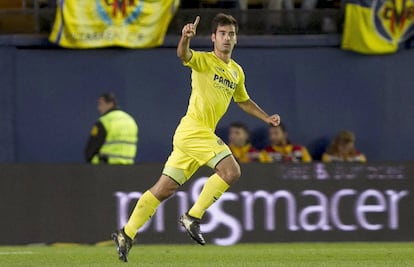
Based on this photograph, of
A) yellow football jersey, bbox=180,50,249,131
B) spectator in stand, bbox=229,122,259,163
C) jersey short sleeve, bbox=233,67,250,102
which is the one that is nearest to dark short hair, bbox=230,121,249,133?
spectator in stand, bbox=229,122,259,163

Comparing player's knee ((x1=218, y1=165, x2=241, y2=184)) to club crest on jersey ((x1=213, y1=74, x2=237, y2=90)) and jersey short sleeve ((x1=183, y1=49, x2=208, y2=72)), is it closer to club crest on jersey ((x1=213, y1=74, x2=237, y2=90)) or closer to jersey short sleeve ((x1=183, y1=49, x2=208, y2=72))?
club crest on jersey ((x1=213, y1=74, x2=237, y2=90))

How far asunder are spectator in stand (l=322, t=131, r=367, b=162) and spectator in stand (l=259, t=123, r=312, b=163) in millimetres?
328

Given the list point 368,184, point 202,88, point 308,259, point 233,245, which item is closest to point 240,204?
point 233,245

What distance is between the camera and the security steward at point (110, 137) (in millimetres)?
17047

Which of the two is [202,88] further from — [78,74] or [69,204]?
[78,74]

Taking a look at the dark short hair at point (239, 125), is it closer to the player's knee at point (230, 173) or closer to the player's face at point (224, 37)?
the player's face at point (224, 37)

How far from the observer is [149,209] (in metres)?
11.8

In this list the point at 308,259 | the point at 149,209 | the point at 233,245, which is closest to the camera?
the point at 149,209

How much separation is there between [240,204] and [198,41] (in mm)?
3896

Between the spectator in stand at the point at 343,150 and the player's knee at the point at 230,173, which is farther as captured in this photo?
the spectator in stand at the point at 343,150

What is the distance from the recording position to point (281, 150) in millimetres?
18828

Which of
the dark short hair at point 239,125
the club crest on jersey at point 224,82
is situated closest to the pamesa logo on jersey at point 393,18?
the dark short hair at point 239,125

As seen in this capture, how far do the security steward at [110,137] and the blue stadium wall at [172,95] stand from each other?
254 cm

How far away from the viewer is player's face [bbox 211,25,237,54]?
11797mm
